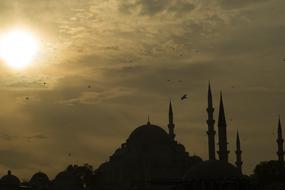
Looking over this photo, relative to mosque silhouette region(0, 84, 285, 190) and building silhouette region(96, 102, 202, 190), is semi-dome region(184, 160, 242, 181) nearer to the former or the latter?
mosque silhouette region(0, 84, 285, 190)

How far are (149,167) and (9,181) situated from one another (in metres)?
17.1

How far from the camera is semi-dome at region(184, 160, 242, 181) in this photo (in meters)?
65.6

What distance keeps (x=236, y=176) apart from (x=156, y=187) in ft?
49.7

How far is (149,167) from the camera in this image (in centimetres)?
9019

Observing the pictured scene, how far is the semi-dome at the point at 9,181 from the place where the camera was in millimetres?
87144

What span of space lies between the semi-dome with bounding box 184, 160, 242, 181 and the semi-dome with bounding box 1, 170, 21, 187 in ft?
90.3

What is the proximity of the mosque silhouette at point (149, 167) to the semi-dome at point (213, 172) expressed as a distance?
22.9 feet

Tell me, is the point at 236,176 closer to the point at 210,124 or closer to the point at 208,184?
the point at 208,184

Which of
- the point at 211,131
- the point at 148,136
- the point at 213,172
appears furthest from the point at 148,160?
the point at 213,172

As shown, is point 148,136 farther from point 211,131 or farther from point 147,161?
point 211,131

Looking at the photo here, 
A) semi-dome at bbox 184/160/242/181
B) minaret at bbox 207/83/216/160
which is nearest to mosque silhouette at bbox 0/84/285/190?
minaret at bbox 207/83/216/160

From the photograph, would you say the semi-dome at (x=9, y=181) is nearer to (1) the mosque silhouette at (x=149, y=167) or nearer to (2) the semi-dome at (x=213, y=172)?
(1) the mosque silhouette at (x=149, y=167)

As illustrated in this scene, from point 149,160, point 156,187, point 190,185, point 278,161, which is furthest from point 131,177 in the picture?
point 190,185

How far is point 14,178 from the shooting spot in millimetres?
93438
